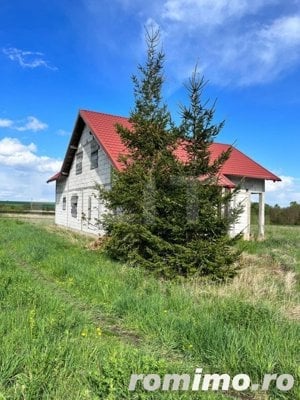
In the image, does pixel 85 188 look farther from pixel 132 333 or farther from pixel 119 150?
pixel 132 333

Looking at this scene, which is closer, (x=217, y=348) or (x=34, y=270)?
(x=217, y=348)

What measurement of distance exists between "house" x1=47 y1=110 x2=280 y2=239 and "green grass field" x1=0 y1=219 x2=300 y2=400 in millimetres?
9507

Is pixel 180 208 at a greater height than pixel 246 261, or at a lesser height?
greater

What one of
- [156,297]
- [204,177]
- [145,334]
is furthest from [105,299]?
[204,177]

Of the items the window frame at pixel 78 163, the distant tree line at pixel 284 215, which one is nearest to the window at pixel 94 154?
the window frame at pixel 78 163

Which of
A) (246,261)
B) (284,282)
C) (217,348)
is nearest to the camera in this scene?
(217,348)

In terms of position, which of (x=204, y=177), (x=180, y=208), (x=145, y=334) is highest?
(x=204, y=177)

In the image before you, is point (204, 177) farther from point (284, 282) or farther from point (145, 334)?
point (145, 334)

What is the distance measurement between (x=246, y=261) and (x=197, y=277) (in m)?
3.53

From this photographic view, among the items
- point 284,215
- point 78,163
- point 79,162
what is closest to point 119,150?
point 79,162

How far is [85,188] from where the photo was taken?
20594mm

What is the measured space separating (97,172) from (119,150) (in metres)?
2.40

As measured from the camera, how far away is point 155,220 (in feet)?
29.6

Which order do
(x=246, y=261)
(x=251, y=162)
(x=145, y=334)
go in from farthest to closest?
(x=251, y=162), (x=246, y=261), (x=145, y=334)
